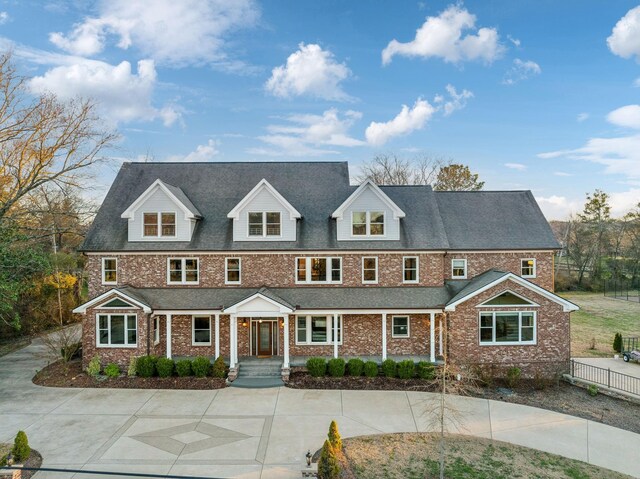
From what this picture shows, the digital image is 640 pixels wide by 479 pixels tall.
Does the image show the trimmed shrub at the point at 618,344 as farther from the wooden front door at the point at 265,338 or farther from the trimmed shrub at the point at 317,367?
the wooden front door at the point at 265,338

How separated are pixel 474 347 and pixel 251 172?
51.3 ft

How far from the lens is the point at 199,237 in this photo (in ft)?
66.2

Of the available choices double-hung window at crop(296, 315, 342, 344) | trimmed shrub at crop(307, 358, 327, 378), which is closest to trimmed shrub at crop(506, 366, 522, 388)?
double-hung window at crop(296, 315, 342, 344)

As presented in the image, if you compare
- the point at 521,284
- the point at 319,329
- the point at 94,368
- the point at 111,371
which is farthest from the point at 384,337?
the point at 94,368

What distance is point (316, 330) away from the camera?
65.2ft

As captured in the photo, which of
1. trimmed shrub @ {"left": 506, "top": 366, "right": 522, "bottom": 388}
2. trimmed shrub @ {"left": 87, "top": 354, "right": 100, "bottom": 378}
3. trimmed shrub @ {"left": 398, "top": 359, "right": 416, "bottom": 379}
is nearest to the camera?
trimmed shrub @ {"left": 506, "top": 366, "right": 522, "bottom": 388}

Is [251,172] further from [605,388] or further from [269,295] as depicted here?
[605,388]

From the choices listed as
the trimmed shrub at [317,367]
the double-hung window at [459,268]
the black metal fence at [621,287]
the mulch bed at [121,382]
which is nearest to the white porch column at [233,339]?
the mulch bed at [121,382]

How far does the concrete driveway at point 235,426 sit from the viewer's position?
10852 millimetres

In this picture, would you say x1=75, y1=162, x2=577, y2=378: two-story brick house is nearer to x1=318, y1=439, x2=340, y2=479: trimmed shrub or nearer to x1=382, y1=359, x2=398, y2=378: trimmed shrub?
x1=382, y1=359, x2=398, y2=378: trimmed shrub

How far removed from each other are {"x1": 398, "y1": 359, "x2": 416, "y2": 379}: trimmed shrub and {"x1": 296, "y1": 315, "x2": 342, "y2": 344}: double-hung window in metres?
3.61

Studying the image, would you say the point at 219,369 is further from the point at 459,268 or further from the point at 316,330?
the point at 459,268

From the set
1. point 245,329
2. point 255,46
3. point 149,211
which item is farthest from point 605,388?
point 255,46

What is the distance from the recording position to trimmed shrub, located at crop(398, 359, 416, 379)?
17.3 meters
